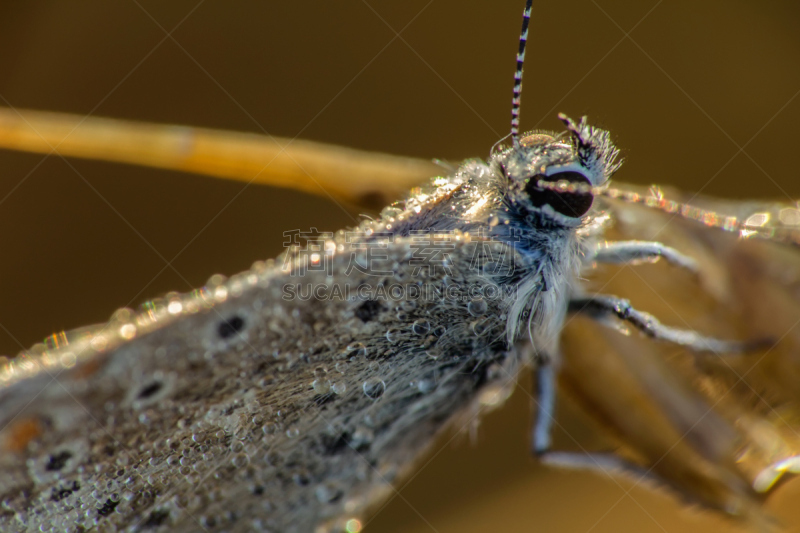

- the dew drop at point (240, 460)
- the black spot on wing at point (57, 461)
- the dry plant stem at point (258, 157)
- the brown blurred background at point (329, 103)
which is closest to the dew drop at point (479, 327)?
the dry plant stem at point (258, 157)

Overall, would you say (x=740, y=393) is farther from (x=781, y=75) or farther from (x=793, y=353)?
(x=781, y=75)

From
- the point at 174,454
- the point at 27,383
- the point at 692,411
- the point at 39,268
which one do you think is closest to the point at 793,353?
the point at 692,411

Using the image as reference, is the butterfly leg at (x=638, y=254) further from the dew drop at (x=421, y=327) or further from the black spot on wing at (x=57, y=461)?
the black spot on wing at (x=57, y=461)

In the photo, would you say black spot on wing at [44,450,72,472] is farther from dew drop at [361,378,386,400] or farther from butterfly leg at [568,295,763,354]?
butterfly leg at [568,295,763,354]

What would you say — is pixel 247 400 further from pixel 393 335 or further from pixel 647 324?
pixel 647 324

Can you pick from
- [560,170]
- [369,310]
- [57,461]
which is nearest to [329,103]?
[560,170]
